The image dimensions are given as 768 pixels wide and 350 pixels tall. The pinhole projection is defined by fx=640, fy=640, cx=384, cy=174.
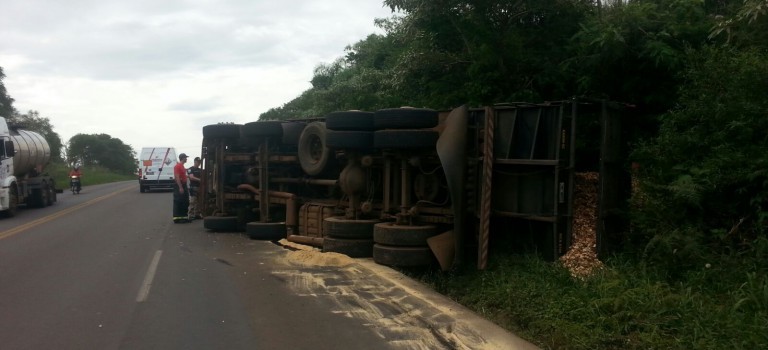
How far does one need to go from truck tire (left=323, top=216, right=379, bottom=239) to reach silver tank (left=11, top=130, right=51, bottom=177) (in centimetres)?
1625

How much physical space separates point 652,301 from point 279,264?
6.05 meters

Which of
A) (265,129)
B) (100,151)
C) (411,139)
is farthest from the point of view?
(100,151)

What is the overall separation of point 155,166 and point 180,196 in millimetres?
20324

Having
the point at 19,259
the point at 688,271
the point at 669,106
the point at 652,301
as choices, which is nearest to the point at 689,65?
the point at 669,106

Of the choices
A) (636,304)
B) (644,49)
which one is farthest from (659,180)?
(644,49)

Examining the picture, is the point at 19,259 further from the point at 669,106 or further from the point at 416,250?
the point at 669,106

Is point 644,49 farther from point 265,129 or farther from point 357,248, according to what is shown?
point 265,129

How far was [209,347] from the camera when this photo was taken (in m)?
5.84

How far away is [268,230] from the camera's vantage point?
13.3m

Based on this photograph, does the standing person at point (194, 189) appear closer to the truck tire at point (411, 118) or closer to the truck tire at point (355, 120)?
the truck tire at point (355, 120)

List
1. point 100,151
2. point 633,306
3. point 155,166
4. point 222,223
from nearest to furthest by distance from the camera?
point 633,306 < point 222,223 < point 155,166 < point 100,151

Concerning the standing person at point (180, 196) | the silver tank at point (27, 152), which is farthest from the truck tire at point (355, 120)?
the silver tank at point (27, 152)

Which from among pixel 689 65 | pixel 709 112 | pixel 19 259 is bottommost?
pixel 19 259

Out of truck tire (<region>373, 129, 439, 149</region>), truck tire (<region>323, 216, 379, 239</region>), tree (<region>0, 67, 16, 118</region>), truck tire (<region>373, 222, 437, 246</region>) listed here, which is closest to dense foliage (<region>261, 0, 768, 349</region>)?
Result: truck tire (<region>373, 222, 437, 246</region>)
